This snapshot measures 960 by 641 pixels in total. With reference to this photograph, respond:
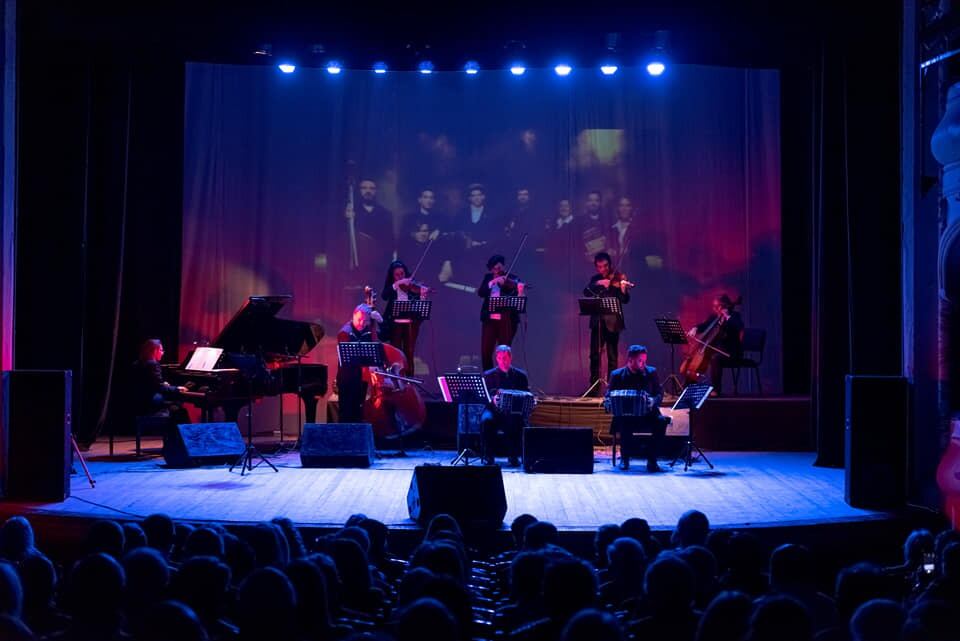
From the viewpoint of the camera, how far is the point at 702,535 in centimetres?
546

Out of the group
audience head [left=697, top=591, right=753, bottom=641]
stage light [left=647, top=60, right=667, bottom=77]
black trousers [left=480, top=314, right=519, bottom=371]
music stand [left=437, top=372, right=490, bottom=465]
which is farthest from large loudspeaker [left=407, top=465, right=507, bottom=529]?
stage light [left=647, top=60, right=667, bottom=77]

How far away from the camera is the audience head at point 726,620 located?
131 inches

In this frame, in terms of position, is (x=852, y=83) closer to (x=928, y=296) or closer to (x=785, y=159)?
(x=928, y=296)

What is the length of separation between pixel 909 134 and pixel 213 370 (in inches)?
284

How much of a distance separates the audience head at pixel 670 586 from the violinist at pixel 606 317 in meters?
9.17

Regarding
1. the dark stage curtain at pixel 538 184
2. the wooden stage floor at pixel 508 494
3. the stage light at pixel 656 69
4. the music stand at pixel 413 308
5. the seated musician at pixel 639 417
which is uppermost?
the stage light at pixel 656 69

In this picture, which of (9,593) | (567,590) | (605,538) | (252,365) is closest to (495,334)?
(252,365)

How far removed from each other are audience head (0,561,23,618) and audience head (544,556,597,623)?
76.9 inches

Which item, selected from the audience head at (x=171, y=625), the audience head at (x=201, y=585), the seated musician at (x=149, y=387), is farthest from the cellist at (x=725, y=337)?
the audience head at (x=171, y=625)

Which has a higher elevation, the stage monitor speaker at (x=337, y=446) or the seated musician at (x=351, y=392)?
the seated musician at (x=351, y=392)

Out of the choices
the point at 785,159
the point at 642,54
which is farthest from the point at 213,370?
the point at 785,159

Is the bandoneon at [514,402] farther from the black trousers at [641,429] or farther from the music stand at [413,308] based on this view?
the music stand at [413,308]

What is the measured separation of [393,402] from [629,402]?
2.66m

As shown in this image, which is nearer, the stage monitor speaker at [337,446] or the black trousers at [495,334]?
the stage monitor speaker at [337,446]
